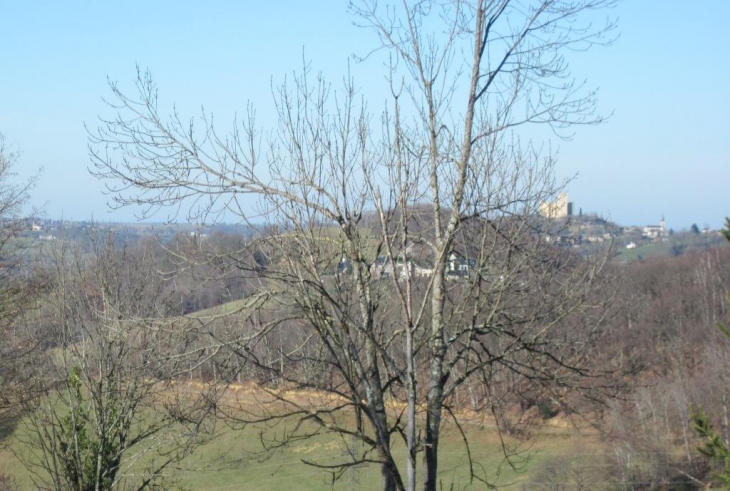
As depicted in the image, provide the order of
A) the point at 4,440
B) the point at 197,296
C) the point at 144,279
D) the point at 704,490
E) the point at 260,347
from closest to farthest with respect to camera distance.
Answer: the point at 260,347
the point at 197,296
the point at 144,279
the point at 4,440
the point at 704,490

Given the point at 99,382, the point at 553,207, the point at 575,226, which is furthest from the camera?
the point at 99,382

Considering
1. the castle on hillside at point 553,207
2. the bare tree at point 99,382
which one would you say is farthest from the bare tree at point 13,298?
the castle on hillside at point 553,207

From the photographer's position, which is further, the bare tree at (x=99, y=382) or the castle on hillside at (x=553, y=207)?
the bare tree at (x=99, y=382)

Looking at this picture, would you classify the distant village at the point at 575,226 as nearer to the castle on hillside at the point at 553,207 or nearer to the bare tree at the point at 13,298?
the castle on hillside at the point at 553,207

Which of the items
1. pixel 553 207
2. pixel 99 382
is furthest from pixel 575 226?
pixel 99 382

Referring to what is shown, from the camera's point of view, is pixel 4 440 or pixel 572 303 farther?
pixel 4 440

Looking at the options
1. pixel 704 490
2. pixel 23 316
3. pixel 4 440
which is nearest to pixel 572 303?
pixel 23 316

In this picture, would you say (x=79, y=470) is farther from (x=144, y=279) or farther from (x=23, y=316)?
(x=23, y=316)

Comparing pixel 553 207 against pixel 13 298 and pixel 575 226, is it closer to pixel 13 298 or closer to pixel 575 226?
pixel 575 226

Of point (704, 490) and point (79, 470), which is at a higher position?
point (79, 470)

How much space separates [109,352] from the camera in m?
9.60

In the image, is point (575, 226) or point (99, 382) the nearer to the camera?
point (575, 226)

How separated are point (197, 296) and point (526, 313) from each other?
4.06 meters

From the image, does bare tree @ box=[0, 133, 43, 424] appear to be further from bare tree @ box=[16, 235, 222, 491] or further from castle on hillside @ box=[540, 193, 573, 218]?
castle on hillside @ box=[540, 193, 573, 218]
